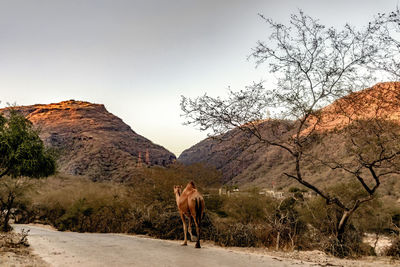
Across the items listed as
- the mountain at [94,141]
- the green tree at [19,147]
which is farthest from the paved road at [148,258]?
the mountain at [94,141]

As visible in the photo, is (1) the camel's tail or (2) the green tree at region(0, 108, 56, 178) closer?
(1) the camel's tail

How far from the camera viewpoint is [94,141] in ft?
349

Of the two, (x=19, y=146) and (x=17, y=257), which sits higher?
(x=19, y=146)

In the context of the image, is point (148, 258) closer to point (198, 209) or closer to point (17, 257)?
point (198, 209)

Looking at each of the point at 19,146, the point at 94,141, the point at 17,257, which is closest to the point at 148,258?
the point at 17,257

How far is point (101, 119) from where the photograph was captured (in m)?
146

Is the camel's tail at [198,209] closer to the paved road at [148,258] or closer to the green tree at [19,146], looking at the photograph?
the paved road at [148,258]

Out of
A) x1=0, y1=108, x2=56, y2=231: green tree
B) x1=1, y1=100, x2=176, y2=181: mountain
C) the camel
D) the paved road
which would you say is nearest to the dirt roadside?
the paved road

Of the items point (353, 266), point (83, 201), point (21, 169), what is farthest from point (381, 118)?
point (83, 201)

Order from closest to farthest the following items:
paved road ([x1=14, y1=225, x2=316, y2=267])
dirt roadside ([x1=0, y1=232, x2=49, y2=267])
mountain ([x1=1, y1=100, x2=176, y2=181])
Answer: paved road ([x1=14, y1=225, x2=316, y2=267]) → dirt roadside ([x1=0, y1=232, x2=49, y2=267]) → mountain ([x1=1, y1=100, x2=176, y2=181])

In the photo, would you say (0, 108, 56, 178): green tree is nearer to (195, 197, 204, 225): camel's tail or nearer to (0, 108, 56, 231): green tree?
(0, 108, 56, 231): green tree

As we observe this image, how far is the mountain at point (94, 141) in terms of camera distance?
87938 millimetres

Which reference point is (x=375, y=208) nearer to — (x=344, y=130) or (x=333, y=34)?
(x=344, y=130)

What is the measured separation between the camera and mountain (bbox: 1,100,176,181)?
289 ft
